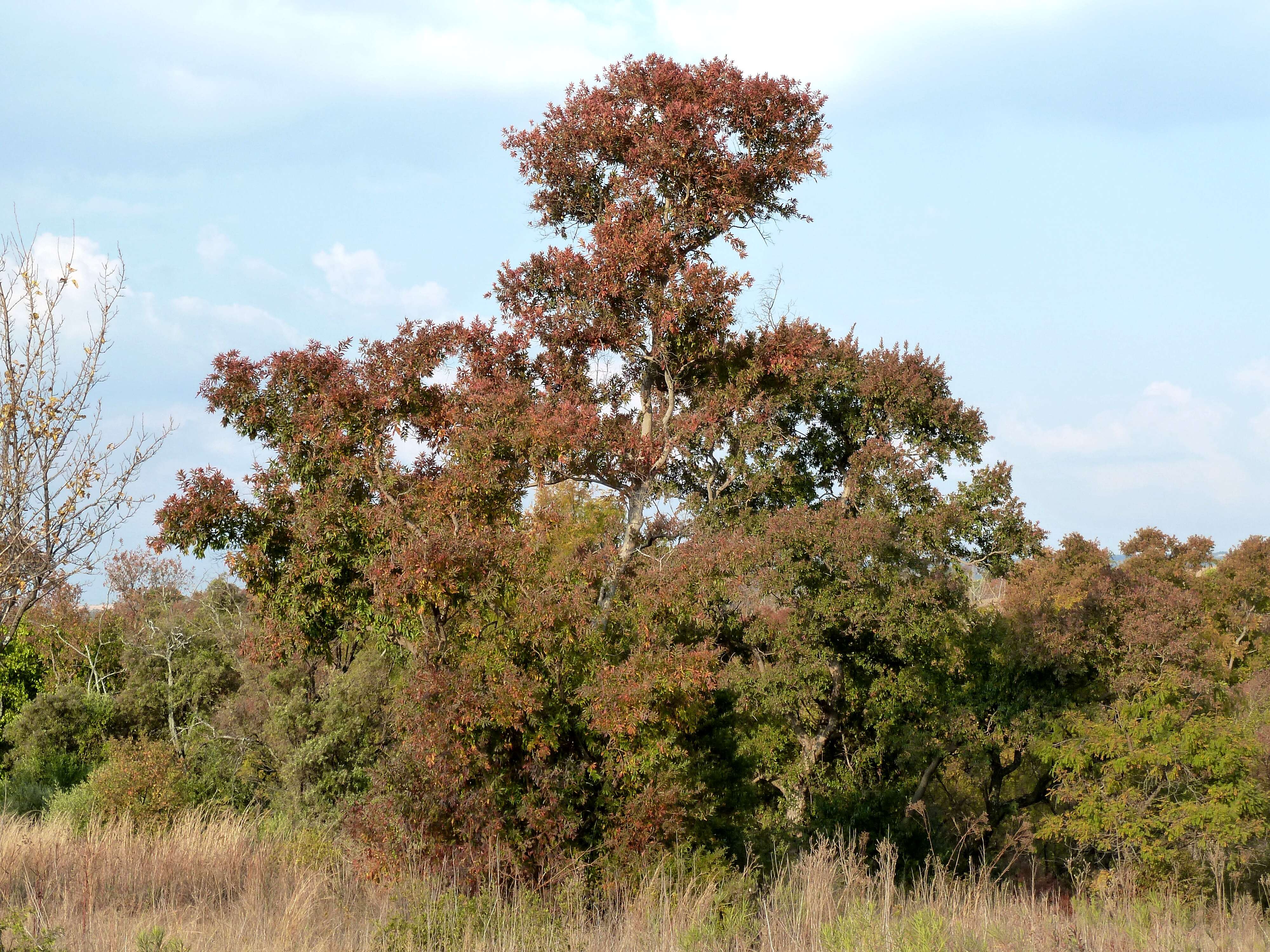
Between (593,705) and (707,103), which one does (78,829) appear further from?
(707,103)

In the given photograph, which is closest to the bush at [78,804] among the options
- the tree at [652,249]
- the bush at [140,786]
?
the bush at [140,786]

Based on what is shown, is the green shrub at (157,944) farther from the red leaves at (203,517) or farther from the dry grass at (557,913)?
the red leaves at (203,517)

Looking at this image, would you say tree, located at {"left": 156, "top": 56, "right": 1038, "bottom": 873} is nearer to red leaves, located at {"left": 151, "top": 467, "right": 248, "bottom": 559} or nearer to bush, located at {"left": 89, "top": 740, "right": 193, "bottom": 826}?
red leaves, located at {"left": 151, "top": 467, "right": 248, "bottom": 559}

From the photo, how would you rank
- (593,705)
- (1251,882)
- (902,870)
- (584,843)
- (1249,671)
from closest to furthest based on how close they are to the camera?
(593,705)
(584,843)
(902,870)
(1251,882)
(1249,671)

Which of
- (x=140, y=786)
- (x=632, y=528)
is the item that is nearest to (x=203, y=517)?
(x=632, y=528)

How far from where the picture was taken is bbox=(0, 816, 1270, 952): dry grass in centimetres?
680

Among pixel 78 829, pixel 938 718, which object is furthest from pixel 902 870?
pixel 78 829

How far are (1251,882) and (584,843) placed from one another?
A: 2225 cm

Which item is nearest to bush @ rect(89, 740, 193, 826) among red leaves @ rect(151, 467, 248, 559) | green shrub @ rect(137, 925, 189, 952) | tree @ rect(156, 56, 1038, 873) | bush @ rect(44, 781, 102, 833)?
bush @ rect(44, 781, 102, 833)

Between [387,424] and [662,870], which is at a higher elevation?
[387,424]

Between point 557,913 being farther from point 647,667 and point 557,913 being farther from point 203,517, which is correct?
point 203,517

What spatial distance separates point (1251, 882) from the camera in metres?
24.7

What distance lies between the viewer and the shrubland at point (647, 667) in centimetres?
895

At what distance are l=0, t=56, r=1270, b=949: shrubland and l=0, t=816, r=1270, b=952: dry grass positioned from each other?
0.23 ft
